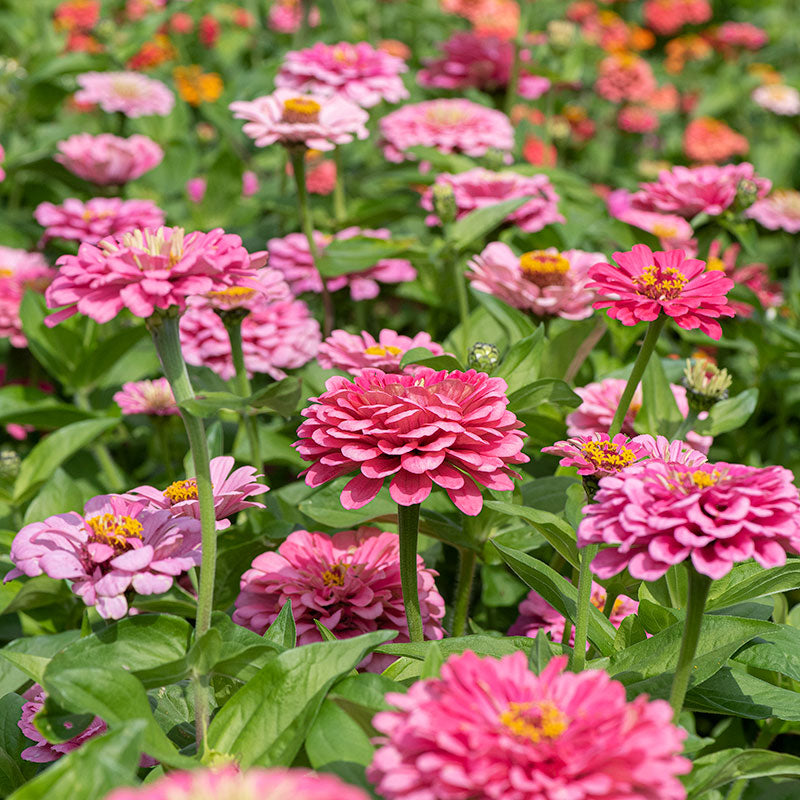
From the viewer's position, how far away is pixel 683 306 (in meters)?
1.14

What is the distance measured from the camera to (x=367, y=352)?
1.53 meters

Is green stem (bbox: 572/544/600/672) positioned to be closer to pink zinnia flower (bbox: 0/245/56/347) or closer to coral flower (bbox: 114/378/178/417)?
coral flower (bbox: 114/378/178/417)

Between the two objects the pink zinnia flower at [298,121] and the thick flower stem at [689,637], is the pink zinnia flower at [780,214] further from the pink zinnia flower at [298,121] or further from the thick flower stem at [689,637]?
the thick flower stem at [689,637]

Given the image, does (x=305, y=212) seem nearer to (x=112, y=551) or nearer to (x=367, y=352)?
(x=367, y=352)

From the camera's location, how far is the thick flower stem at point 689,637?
90 centimetres

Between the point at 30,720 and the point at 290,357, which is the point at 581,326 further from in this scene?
the point at 30,720

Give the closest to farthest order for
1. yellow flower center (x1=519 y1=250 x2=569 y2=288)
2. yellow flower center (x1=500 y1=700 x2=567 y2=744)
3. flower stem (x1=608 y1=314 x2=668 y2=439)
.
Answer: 1. yellow flower center (x1=500 y1=700 x2=567 y2=744)
2. flower stem (x1=608 y1=314 x2=668 y2=439)
3. yellow flower center (x1=519 y1=250 x2=569 y2=288)

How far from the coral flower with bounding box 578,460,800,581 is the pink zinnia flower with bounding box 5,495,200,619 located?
43 centimetres

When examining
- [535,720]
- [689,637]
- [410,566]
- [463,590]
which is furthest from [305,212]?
[535,720]

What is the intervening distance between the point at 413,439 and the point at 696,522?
0.32 meters

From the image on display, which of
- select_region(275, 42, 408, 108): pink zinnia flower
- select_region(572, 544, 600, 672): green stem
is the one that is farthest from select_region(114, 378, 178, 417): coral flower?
select_region(572, 544, 600, 672): green stem

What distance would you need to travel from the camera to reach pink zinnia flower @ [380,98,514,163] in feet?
7.62

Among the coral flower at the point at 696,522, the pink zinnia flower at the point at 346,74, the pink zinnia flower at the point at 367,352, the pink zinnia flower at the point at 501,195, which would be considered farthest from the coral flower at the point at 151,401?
the coral flower at the point at 696,522

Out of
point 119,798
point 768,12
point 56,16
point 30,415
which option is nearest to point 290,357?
point 30,415
